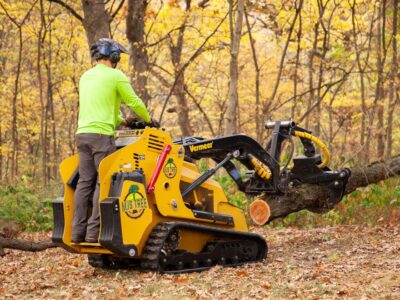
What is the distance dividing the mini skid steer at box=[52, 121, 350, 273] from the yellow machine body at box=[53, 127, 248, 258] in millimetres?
11

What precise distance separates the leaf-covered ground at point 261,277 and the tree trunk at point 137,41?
7.46m

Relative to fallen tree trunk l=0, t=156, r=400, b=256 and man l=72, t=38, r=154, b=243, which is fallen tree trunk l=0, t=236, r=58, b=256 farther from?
man l=72, t=38, r=154, b=243

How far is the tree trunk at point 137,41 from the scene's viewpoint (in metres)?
15.8

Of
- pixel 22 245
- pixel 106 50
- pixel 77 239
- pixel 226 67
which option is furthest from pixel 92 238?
pixel 226 67

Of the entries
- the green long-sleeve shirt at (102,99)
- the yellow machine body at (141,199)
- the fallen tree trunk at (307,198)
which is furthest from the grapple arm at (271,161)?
the green long-sleeve shirt at (102,99)

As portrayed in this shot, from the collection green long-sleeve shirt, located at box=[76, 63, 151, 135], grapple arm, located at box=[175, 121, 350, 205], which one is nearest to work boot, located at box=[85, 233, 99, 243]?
green long-sleeve shirt, located at box=[76, 63, 151, 135]

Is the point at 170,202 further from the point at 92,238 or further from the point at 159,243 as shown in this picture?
the point at 92,238

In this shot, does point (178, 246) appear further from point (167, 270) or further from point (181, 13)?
point (181, 13)

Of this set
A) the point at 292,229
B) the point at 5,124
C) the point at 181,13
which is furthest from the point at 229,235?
the point at 5,124

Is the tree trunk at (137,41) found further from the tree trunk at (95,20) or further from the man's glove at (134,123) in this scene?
the man's glove at (134,123)

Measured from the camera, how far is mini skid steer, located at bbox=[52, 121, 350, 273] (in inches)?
283

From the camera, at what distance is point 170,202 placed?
7621 mm

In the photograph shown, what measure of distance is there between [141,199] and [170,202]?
464 millimetres

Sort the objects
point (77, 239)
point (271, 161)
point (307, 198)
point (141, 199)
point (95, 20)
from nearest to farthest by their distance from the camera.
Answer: point (141, 199), point (77, 239), point (271, 161), point (307, 198), point (95, 20)
